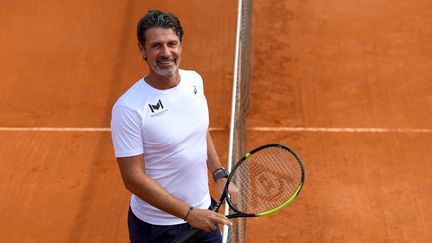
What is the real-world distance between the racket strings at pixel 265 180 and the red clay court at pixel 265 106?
1.62m

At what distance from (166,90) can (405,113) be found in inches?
194

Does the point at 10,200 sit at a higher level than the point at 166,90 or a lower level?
lower

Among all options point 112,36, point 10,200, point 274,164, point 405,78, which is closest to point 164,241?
point 274,164

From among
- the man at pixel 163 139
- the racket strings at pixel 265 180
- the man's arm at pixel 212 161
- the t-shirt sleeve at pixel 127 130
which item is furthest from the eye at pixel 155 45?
the racket strings at pixel 265 180

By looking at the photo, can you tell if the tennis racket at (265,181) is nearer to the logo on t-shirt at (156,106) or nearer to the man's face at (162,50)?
the logo on t-shirt at (156,106)

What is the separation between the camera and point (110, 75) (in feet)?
29.5

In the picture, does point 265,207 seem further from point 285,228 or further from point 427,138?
point 427,138

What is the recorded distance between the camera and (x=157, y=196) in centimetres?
354

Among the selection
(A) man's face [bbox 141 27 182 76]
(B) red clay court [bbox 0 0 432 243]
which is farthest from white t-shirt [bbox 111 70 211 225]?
(B) red clay court [bbox 0 0 432 243]

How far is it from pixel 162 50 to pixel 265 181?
1313mm

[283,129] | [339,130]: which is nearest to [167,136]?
[283,129]

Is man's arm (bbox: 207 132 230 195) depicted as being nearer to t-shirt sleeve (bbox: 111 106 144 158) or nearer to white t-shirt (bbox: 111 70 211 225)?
white t-shirt (bbox: 111 70 211 225)

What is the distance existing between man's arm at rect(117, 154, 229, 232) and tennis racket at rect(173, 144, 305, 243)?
1.41 ft

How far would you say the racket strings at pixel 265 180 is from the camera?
4242 mm
